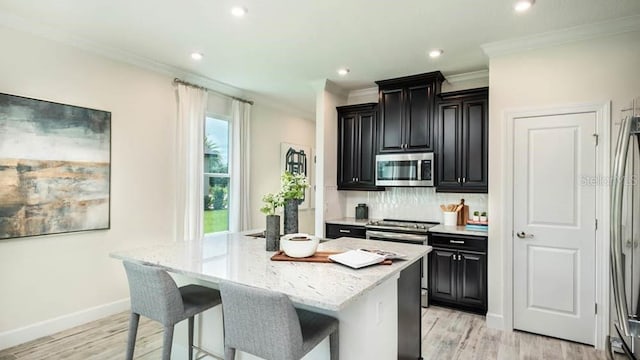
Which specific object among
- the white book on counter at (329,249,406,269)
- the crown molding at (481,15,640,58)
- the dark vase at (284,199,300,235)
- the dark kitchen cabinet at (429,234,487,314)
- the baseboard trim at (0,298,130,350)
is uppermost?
the crown molding at (481,15,640,58)

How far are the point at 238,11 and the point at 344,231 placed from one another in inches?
118

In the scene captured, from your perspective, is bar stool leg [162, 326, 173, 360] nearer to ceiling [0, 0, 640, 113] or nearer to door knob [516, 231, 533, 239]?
ceiling [0, 0, 640, 113]

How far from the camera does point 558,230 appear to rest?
3156mm

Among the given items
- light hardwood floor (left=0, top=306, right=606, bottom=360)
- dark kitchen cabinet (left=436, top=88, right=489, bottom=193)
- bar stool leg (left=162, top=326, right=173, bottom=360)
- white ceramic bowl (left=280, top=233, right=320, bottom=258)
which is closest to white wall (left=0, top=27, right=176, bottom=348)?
light hardwood floor (left=0, top=306, right=606, bottom=360)

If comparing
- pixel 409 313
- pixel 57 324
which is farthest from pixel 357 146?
pixel 57 324

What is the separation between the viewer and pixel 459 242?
380 cm

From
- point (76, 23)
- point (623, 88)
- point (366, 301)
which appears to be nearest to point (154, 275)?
point (366, 301)

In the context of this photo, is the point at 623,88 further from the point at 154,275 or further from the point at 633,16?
the point at 154,275

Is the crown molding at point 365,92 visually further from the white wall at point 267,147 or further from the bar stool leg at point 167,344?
the bar stool leg at point 167,344

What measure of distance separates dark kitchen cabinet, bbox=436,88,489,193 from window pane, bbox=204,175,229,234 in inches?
Result: 119

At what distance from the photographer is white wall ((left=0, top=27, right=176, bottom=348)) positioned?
9.74ft

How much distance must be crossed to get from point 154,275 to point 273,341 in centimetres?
85

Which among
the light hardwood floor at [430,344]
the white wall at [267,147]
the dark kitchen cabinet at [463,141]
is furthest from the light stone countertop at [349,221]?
the light hardwood floor at [430,344]

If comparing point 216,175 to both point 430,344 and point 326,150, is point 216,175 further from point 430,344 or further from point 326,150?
point 430,344
